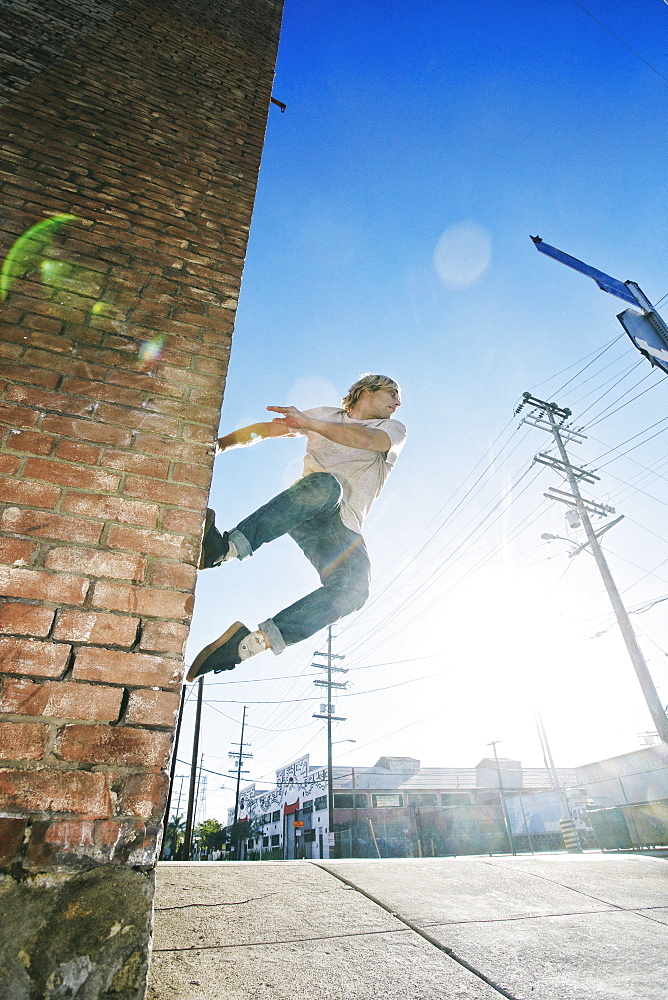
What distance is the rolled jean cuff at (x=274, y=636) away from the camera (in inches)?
83.3

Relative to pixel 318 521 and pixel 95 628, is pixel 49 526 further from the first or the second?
pixel 318 521

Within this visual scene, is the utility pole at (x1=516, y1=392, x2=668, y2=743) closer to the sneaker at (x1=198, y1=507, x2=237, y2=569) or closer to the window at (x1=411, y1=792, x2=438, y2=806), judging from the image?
the sneaker at (x1=198, y1=507, x2=237, y2=569)

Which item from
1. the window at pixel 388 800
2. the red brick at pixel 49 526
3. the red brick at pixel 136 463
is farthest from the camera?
the window at pixel 388 800

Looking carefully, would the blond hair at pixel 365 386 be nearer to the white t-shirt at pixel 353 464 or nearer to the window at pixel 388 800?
the white t-shirt at pixel 353 464

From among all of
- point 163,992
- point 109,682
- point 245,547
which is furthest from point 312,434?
point 163,992

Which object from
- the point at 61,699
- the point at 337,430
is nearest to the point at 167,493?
the point at 61,699

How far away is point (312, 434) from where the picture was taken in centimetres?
260

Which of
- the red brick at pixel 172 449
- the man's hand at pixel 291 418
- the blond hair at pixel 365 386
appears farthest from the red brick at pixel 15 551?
the blond hair at pixel 365 386

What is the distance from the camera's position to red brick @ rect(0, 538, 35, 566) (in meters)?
1.31

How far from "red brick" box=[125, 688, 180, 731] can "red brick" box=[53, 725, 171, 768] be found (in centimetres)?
2

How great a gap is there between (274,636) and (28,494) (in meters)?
1.12

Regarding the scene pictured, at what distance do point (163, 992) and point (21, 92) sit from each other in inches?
153

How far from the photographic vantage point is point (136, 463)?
1.59 metres

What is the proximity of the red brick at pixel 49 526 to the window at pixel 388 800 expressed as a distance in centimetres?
4276
